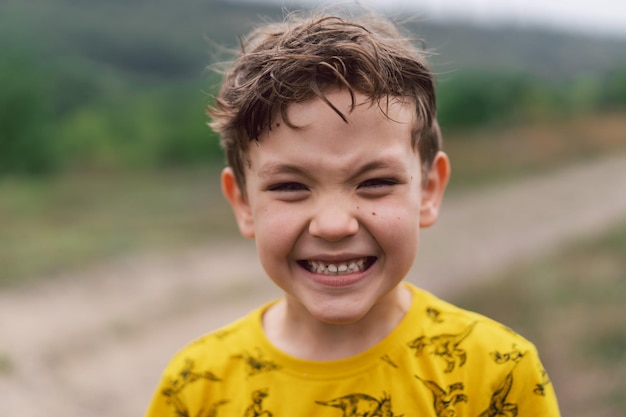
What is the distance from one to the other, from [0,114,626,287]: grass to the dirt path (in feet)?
1.62

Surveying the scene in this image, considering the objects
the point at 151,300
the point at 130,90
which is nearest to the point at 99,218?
→ the point at 151,300

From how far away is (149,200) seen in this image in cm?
1009

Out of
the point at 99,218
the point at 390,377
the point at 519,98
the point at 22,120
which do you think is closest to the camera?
the point at 390,377

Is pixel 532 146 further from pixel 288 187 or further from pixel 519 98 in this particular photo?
pixel 288 187

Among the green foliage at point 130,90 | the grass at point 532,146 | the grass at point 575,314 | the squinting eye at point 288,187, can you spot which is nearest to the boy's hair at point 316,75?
the squinting eye at point 288,187

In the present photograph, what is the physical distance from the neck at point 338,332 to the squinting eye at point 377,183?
1.10 feet

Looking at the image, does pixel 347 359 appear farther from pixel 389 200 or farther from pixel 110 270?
pixel 110 270

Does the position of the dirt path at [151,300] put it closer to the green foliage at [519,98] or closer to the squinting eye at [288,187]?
the squinting eye at [288,187]

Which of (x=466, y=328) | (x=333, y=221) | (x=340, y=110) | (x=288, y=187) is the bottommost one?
(x=466, y=328)

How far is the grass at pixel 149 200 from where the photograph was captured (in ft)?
25.0

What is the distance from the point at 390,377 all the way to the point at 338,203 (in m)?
0.44

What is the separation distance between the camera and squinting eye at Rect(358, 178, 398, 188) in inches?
69.2

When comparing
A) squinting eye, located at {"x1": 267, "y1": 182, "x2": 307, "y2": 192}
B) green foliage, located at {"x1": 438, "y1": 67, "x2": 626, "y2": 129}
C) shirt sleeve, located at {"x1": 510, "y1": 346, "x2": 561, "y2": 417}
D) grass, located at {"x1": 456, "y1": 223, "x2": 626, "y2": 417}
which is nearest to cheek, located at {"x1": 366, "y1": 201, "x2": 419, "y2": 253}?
squinting eye, located at {"x1": 267, "y1": 182, "x2": 307, "y2": 192}

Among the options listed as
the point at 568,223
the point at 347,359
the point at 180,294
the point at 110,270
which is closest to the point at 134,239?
the point at 110,270
